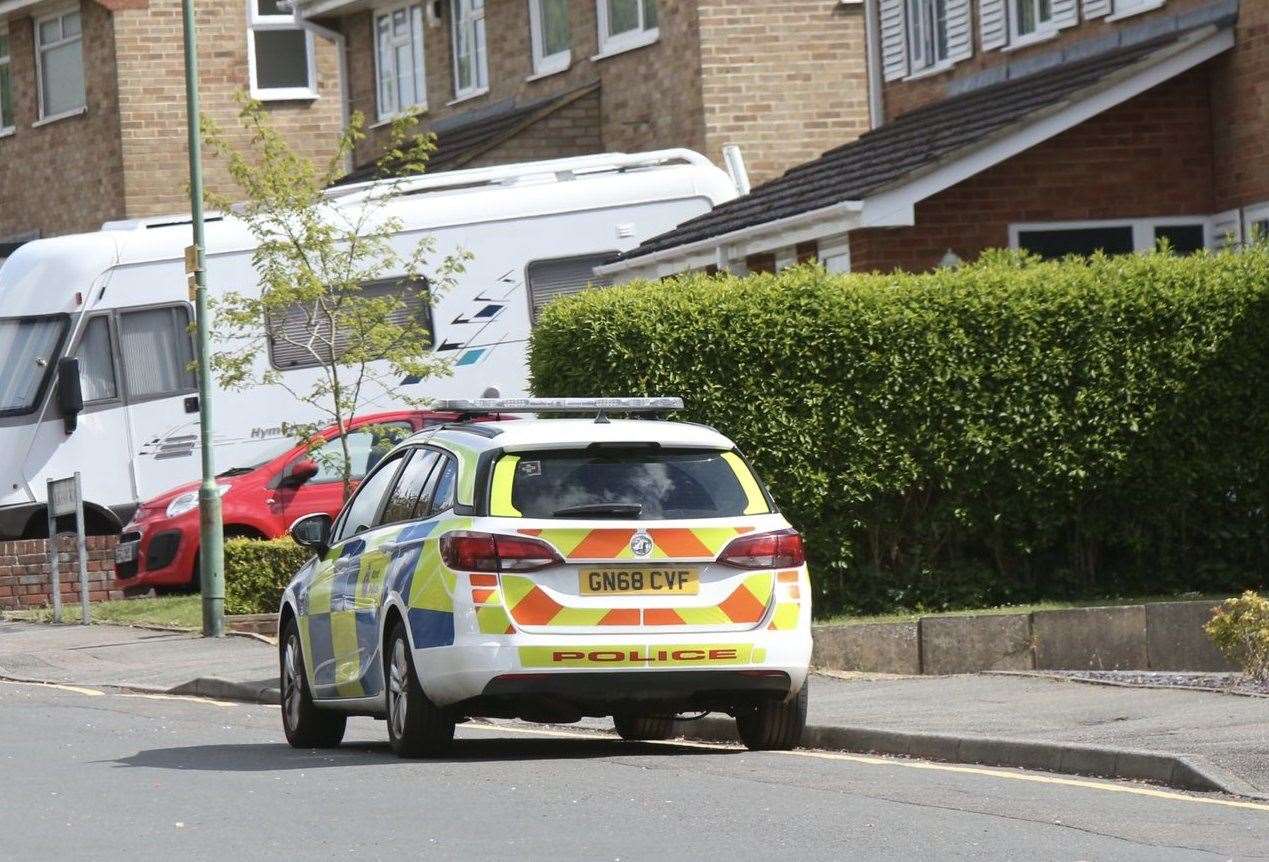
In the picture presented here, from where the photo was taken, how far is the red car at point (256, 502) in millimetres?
23594

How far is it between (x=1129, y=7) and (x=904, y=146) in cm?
228

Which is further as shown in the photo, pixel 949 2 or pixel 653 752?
pixel 949 2

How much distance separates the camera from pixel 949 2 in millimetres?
25844

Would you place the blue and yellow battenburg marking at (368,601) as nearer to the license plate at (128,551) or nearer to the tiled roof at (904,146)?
the tiled roof at (904,146)

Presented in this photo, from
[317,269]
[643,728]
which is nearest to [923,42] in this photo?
[317,269]

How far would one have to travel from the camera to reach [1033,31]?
2445cm

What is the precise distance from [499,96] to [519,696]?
23256mm

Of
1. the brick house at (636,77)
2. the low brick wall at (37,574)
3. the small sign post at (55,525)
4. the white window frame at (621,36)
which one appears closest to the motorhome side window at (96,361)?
the low brick wall at (37,574)

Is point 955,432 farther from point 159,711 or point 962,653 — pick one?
point 159,711

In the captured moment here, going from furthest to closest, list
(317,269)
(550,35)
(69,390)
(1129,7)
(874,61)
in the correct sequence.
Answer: (550,35) < (874,61) < (69,390) < (317,269) < (1129,7)

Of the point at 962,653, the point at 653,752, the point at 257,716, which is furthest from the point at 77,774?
the point at 962,653

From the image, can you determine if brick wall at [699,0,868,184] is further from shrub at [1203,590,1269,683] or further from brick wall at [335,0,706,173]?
shrub at [1203,590,1269,683]

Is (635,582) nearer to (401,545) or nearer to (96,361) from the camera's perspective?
(401,545)

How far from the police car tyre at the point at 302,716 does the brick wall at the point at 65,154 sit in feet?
85.9
